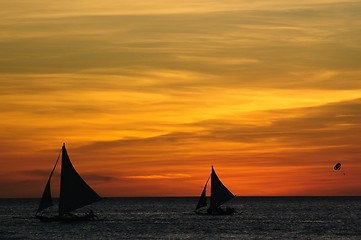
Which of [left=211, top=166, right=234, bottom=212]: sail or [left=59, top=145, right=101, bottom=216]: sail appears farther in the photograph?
[left=211, top=166, right=234, bottom=212]: sail

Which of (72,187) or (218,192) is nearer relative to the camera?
(72,187)

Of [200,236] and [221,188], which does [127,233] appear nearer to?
[200,236]

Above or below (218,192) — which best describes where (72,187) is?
below

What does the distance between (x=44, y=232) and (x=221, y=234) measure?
23.6 m

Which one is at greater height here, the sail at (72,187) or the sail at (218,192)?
the sail at (218,192)

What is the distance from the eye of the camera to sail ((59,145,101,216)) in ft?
366

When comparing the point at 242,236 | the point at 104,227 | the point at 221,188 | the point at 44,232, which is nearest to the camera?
the point at 242,236

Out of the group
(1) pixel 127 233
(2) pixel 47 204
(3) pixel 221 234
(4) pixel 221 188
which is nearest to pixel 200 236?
(3) pixel 221 234

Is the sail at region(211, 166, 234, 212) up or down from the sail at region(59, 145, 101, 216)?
up

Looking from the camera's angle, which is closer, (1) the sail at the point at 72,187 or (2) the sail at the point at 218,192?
(1) the sail at the point at 72,187

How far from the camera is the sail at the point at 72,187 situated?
11156 centimetres

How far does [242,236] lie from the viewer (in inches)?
4353

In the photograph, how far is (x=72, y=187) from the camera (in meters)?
112

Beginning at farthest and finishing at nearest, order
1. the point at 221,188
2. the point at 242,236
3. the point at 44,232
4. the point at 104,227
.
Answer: the point at 221,188 < the point at 104,227 < the point at 44,232 < the point at 242,236
